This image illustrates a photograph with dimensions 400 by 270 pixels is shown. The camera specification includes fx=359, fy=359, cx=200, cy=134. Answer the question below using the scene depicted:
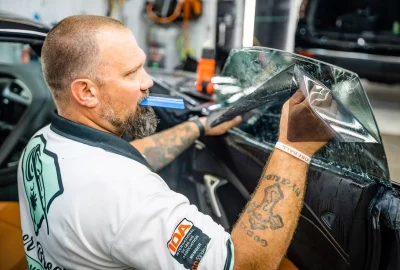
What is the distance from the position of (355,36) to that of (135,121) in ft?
12.6

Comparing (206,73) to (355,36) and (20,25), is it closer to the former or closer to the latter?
(20,25)

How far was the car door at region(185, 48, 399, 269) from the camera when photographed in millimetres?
916

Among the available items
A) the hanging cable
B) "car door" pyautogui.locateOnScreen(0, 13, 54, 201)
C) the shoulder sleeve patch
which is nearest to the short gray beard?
the shoulder sleeve patch

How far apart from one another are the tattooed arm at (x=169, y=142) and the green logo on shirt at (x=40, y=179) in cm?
53

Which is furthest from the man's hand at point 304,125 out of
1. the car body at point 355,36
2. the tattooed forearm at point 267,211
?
the car body at point 355,36

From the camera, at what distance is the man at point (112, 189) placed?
770 millimetres

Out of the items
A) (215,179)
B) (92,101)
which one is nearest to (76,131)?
(92,101)

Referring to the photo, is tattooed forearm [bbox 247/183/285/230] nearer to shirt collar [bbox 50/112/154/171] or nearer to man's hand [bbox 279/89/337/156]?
man's hand [bbox 279/89/337/156]

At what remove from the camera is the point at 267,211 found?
35.1 inches

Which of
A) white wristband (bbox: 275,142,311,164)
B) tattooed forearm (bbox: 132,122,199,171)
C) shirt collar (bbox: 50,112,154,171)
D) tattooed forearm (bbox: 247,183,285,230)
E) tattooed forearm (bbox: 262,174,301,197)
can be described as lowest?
tattooed forearm (bbox: 132,122,199,171)

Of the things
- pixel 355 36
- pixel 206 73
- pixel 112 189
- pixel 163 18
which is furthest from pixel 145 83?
pixel 163 18

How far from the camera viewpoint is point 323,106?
88 cm

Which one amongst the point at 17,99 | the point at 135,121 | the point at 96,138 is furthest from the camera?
the point at 17,99

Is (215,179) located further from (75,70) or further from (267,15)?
(267,15)
